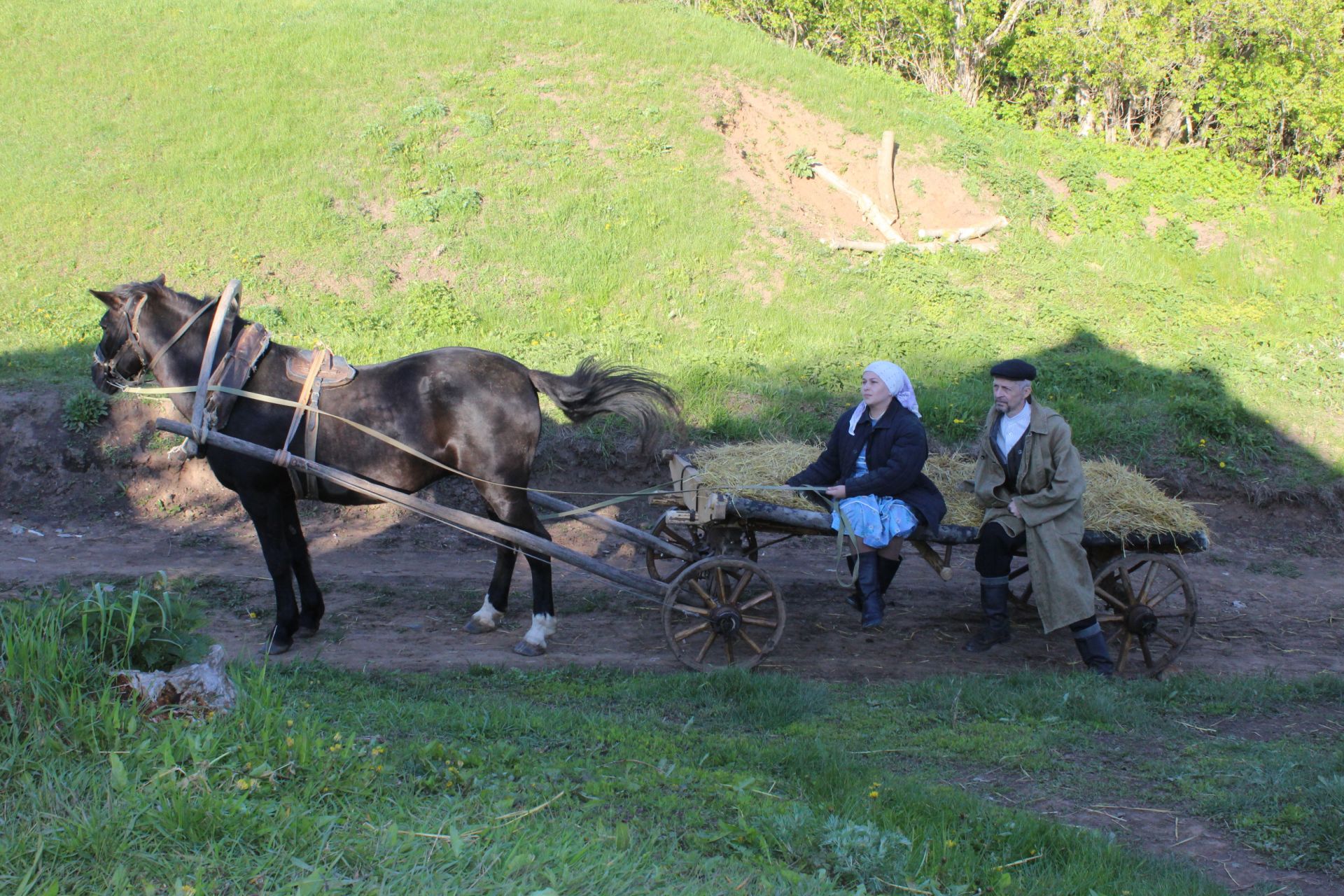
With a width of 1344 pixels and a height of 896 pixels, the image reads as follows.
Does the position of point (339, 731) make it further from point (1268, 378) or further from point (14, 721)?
point (1268, 378)

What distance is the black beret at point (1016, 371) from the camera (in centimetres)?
602

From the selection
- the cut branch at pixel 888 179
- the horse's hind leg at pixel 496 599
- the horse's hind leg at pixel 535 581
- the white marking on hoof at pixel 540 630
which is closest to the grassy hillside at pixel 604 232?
the cut branch at pixel 888 179

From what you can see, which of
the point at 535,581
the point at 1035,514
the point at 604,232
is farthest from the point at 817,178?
the point at 535,581

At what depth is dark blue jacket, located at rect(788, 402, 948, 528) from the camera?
6.00 meters

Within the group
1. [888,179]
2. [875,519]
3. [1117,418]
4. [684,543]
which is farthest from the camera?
[888,179]

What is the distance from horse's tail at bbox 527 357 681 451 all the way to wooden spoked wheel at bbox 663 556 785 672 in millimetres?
1069

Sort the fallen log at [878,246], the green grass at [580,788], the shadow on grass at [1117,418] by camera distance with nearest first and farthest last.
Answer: the green grass at [580,788]
the shadow on grass at [1117,418]
the fallen log at [878,246]

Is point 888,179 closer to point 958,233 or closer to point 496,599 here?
point 958,233

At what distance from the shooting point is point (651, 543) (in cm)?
657

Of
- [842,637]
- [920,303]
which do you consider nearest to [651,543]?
[842,637]

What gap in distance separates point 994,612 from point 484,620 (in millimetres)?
3361

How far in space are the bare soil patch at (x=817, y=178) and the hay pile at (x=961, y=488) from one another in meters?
7.63

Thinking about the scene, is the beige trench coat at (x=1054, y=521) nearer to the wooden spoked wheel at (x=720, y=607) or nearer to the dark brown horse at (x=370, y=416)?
the wooden spoked wheel at (x=720, y=607)

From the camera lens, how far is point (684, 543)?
7.03 m
